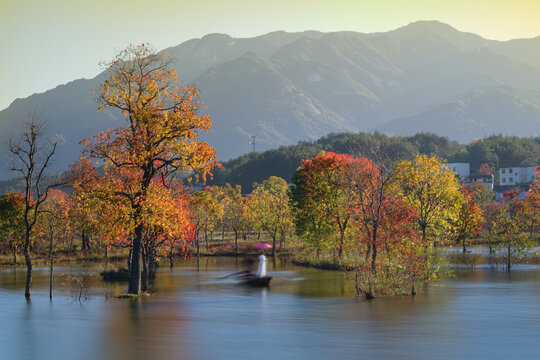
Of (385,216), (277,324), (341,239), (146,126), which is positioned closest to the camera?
(277,324)

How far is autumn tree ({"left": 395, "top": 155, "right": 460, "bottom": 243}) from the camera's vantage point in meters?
68.4

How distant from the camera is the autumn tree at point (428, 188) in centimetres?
6844

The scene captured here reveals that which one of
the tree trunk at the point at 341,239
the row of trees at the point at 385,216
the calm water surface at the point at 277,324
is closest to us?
the calm water surface at the point at 277,324

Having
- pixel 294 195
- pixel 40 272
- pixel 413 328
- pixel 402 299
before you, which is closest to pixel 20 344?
pixel 413 328

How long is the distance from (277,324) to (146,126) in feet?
54.3

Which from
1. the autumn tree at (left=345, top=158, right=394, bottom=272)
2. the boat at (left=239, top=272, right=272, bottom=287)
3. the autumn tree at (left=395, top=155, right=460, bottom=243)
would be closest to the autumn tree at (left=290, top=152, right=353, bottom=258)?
the autumn tree at (left=345, top=158, right=394, bottom=272)

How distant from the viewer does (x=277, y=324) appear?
36469mm

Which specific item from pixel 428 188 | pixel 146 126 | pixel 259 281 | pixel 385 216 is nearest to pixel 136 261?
pixel 146 126

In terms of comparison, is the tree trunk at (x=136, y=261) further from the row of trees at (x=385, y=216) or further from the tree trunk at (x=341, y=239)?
the tree trunk at (x=341, y=239)

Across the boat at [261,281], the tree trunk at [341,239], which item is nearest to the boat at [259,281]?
the boat at [261,281]

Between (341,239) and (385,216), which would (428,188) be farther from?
(385,216)

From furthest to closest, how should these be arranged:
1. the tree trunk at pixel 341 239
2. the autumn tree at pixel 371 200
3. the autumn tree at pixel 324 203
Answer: the autumn tree at pixel 324 203 < the tree trunk at pixel 341 239 < the autumn tree at pixel 371 200

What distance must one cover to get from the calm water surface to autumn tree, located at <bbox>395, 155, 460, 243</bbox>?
13723 millimetres

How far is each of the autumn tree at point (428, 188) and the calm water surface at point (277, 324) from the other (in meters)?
13.7
